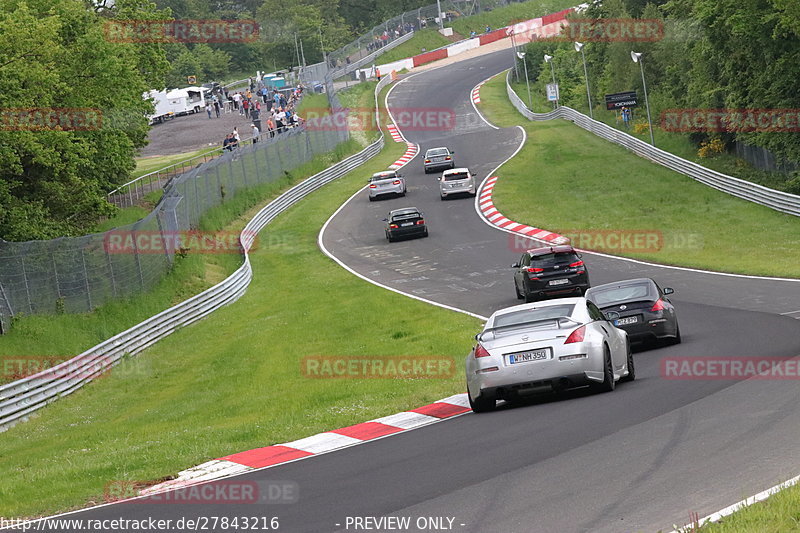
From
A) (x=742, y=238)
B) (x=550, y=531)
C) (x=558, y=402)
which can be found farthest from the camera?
(x=742, y=238)

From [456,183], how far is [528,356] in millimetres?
39722

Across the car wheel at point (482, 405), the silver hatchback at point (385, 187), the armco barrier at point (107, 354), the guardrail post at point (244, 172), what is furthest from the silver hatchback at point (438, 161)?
the car wheel at point (482, 405)

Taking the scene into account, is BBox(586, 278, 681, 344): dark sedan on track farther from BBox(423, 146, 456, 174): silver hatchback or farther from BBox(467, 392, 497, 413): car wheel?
BBox(423, 146, 456, 174): silver hatchback

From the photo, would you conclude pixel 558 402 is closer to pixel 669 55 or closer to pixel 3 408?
pixel 3 408

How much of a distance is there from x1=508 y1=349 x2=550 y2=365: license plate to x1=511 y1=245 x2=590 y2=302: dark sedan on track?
1434 centimetres

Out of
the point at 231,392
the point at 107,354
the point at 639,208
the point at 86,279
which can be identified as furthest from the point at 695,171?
the point at 231,392

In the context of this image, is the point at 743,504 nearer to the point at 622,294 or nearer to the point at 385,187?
the point at 622,294

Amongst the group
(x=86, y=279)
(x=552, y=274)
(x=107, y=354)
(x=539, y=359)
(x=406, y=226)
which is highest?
(x=539, y=359)

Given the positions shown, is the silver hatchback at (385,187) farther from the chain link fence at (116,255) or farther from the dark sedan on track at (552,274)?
the dark sedan on track at (552,274)

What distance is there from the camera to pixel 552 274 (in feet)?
93.8

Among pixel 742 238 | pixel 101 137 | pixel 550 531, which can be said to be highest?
pixel 101 137

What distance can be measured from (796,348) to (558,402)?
5.11 m

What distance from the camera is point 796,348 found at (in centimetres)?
1750

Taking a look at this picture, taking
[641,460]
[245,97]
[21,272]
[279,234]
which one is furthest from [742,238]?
[245,97]
